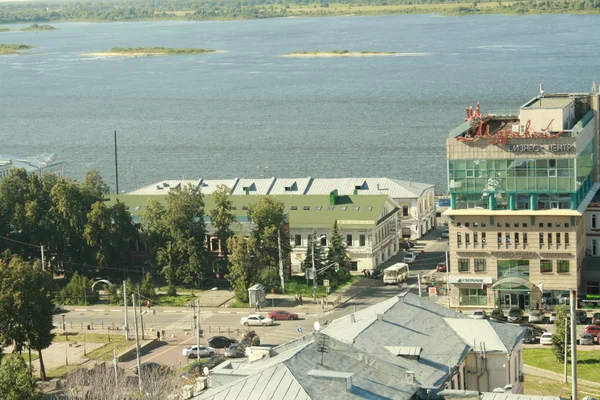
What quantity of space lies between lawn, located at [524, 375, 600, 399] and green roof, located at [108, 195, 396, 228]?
73.4 feet

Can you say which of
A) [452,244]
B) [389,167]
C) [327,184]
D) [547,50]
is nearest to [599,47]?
[547,50]

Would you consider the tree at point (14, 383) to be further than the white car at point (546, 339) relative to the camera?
No

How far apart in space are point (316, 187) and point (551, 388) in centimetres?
3335

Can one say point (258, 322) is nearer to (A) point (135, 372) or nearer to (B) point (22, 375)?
(A) point (135, 372)

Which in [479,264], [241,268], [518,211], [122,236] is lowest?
[479,264]

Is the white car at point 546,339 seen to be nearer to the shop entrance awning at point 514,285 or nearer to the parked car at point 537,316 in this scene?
the parked car at point 537,316

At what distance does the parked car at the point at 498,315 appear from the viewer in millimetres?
51531

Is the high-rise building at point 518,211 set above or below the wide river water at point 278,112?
below

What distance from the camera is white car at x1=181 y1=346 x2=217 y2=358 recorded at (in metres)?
45.7

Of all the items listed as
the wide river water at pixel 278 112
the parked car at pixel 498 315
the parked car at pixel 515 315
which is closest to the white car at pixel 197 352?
the parked car at pixel 498 315

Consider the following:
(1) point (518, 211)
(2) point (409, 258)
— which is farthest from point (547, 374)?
(2) point (409, 258)

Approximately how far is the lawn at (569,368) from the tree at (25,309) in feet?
55.8

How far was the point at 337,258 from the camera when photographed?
59750 millimetres

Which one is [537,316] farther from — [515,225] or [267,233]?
[267,233]
